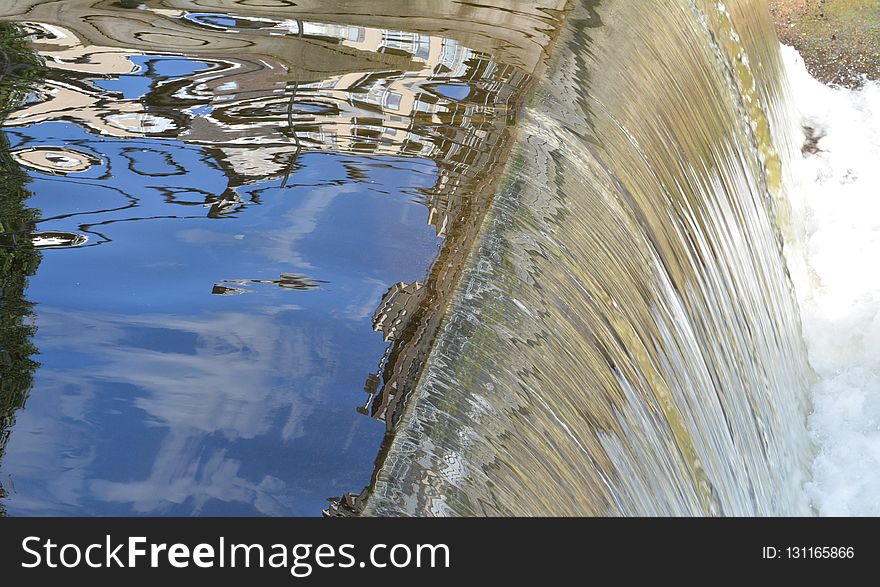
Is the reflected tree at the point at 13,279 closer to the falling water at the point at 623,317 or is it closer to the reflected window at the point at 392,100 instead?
the falling water at the point at 623,317

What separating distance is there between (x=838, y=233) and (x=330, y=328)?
4708 mm

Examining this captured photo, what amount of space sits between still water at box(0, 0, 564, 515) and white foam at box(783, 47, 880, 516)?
2.18 metres

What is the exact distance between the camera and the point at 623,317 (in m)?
2.71

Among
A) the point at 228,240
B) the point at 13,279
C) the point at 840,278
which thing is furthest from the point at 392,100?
the point at 840,278

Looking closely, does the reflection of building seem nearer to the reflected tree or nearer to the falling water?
the falling water

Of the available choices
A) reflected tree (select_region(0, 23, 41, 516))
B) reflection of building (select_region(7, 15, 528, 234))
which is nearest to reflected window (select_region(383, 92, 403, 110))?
reflection of building (select_region(7, 15, 528, 234))

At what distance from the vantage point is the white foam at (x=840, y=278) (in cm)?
420

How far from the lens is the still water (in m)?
1.81

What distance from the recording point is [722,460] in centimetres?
310

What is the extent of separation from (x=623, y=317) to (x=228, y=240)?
1.07m

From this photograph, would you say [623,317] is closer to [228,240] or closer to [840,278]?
[228,240]

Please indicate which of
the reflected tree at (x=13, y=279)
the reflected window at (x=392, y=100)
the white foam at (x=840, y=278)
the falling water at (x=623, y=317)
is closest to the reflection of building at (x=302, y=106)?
the reflected window at (x=392, y=100)

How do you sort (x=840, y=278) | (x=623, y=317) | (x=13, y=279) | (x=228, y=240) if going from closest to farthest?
(x=13, y=279) < (x=228, y=240) < (x=623, y=317) < (x=840, y=278)
